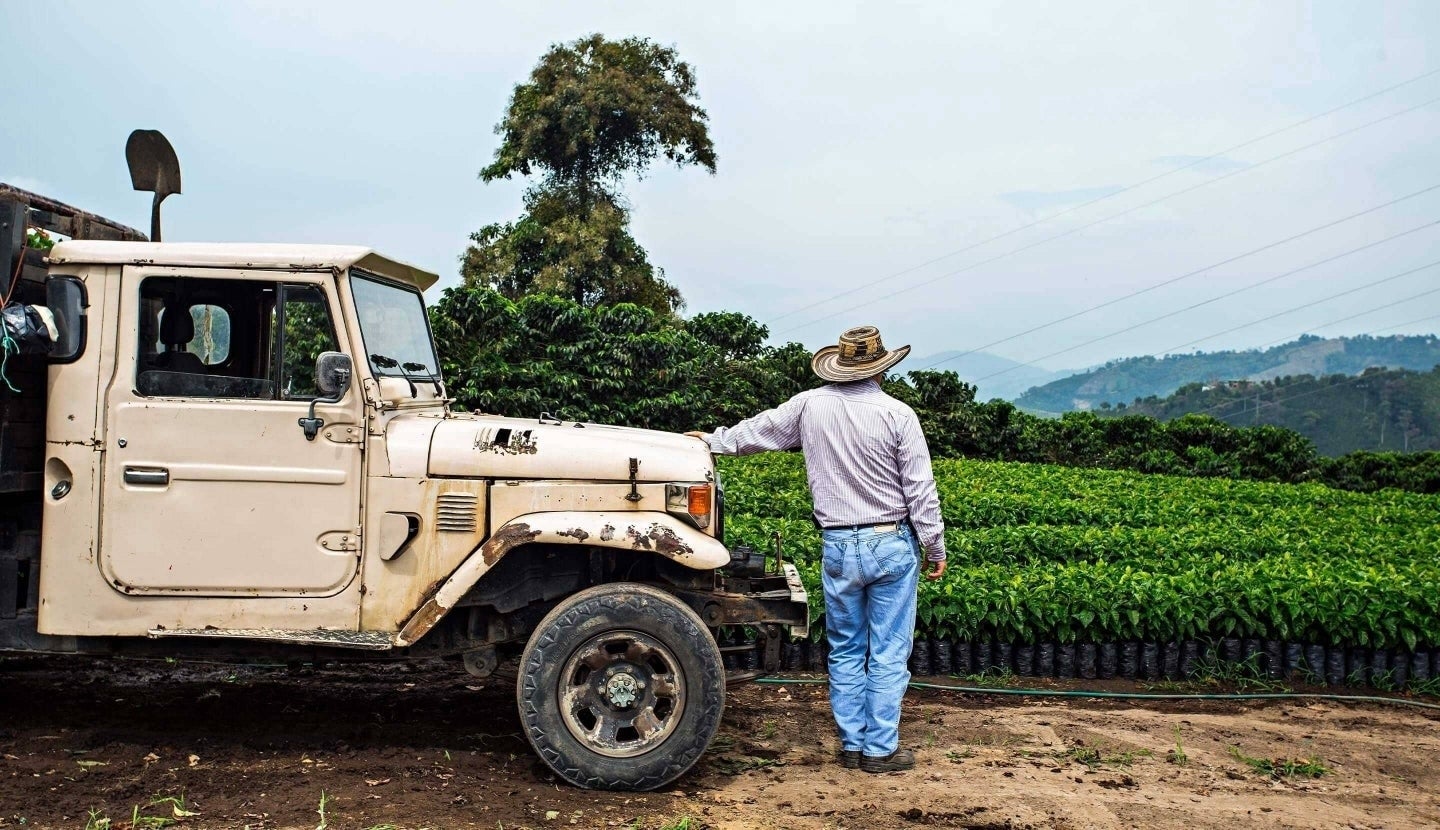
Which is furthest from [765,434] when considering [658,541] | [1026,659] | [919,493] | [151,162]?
[151,162]

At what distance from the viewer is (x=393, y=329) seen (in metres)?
6.18

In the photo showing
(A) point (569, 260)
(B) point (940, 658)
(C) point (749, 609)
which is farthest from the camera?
(A) point (569, 260)

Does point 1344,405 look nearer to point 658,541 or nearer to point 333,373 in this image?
point 658,541

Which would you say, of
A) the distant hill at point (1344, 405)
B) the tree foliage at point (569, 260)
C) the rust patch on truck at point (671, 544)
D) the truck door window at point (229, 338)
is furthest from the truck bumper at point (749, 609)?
the distant hill at point (1344, 405)

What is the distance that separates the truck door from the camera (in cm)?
557

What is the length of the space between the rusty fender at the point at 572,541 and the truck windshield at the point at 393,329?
43.5 inches

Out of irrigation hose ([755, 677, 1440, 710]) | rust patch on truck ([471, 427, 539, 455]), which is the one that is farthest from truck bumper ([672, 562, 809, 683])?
irrigation hose ([755, 677, 1440, 710])

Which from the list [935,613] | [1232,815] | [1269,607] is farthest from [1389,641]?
[1232,815]

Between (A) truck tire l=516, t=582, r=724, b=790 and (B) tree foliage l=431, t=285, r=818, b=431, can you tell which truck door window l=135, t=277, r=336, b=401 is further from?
(B) tree foliage l=431, t=285, r=818, b=431

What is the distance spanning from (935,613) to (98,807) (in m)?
5.52

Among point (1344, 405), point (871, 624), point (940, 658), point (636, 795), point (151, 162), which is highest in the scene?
point (1344, 405)

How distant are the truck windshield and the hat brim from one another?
2238 millimetres

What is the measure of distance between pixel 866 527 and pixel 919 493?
0.34 meters

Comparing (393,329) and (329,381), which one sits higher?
(393,329)
